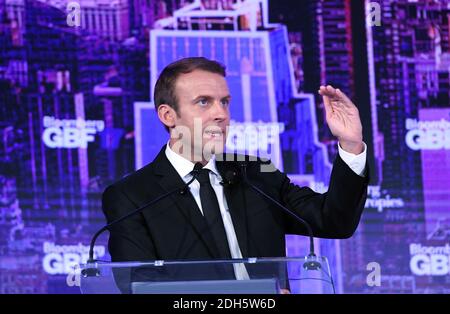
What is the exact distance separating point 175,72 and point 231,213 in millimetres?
553

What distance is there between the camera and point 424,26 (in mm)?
4906

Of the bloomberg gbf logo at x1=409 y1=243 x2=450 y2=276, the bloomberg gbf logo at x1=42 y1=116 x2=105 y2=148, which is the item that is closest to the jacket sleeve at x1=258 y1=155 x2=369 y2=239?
the bloomberg gbf logo at x1=409 y1=243 x2=450 y2=276

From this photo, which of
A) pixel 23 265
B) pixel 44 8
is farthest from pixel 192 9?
pixel 23 265

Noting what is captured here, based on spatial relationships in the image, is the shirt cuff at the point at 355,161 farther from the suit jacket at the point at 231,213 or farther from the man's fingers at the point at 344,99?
the man's fingers at the point at 344,99

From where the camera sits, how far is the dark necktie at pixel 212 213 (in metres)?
2.89

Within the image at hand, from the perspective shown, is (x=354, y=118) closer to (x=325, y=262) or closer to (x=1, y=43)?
(x=325, y=262)

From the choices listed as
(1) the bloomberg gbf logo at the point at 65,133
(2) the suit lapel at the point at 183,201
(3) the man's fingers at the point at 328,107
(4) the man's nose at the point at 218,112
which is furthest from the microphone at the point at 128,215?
(1) the bloomberg gbf logo at the point at 65,133

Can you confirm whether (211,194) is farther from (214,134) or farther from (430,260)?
(430,260)

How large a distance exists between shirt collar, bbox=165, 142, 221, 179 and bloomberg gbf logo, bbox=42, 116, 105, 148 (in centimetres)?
182

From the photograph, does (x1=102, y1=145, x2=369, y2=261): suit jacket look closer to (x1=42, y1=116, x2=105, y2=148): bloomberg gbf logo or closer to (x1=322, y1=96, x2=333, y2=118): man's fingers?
(x1=322, y1=96, x2=333, y2=118): man's fingers

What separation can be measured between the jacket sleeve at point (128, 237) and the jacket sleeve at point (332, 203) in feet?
1.65

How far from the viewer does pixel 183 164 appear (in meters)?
3.08

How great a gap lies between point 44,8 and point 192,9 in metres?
0.82

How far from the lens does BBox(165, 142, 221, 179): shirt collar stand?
3.05 m
